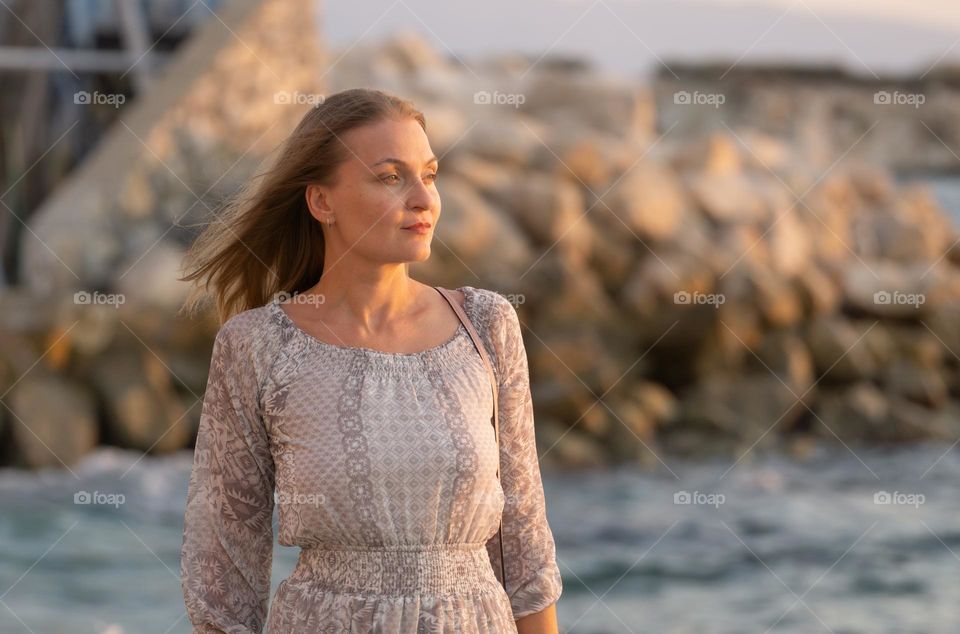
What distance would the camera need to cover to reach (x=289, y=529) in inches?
71.4

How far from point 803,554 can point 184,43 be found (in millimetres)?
6216

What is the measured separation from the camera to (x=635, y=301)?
9.95 metres

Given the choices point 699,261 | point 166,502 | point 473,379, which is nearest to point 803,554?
point 699,261

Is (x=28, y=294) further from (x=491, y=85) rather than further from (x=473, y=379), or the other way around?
(x=473, y=379)

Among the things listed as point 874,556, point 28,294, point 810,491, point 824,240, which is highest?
point 824,240

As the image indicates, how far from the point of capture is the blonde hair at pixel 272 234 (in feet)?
6.35

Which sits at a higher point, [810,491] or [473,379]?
[810,491]

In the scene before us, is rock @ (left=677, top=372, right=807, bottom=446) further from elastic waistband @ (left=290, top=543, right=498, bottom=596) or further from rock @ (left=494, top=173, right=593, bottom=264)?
elastic waistband @ (left=290, top=543, right=498, bottom=596)
